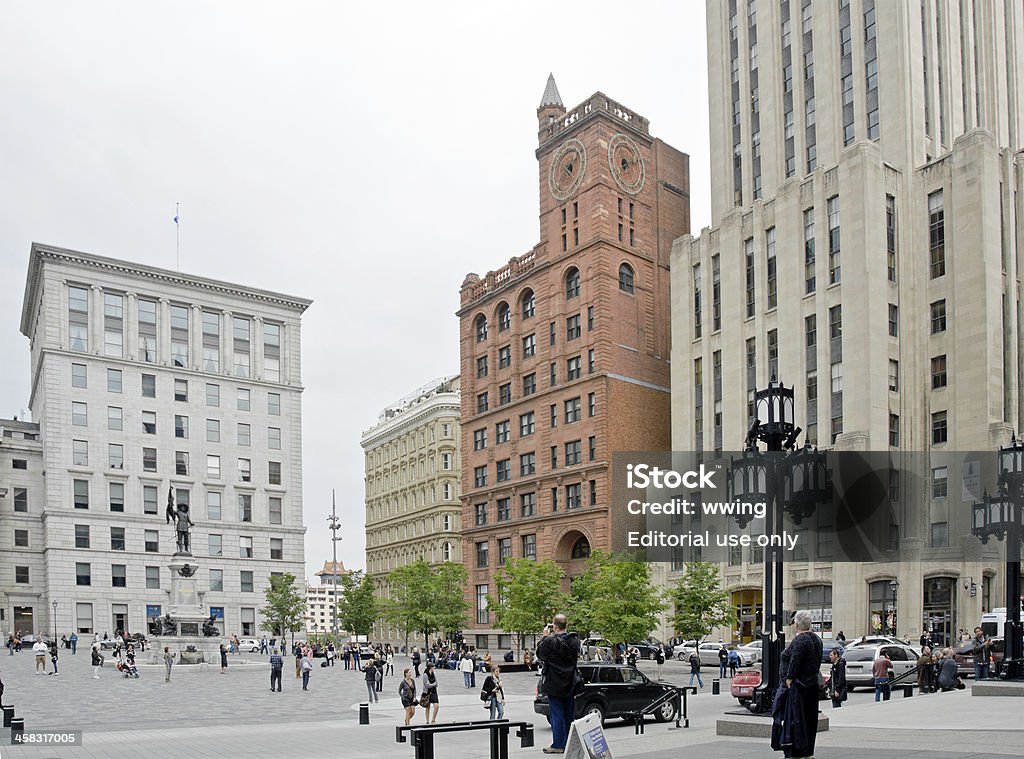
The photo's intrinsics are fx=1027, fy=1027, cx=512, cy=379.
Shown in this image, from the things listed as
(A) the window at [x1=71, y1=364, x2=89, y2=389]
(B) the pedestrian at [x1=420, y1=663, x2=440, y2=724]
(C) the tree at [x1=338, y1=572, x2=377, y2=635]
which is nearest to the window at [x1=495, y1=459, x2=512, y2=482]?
(C) the tree at [x1=338, y1=572, x2=377, y2=635]

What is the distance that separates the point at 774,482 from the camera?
1839 centimetres

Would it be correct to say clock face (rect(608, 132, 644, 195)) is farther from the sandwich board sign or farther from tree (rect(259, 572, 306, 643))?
the sandwich board sign

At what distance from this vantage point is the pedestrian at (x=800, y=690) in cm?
1210

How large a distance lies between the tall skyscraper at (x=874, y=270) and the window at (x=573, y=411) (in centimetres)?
850

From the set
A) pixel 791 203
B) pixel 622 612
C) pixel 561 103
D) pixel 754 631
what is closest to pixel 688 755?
pixel 622 612

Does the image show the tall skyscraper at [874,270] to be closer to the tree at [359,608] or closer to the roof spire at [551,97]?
the roof spire at [551,97]

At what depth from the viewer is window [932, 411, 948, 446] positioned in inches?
2314

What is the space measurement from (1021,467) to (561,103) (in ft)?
216

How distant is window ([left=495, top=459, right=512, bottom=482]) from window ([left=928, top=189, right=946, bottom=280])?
127 feet

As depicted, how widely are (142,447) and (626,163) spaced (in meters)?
53.4

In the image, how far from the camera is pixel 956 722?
60.6 ft

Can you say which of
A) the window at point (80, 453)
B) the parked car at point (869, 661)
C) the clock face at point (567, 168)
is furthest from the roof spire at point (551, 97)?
the parked car at point (869, 661)

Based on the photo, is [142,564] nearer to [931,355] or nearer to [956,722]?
[931,355]

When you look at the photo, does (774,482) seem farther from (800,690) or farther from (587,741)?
(587,741)
